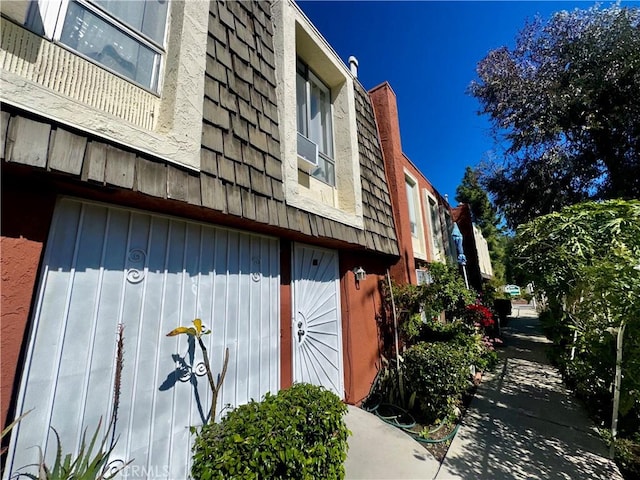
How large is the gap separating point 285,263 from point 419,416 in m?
3.55

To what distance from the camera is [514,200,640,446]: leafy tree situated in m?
2.88

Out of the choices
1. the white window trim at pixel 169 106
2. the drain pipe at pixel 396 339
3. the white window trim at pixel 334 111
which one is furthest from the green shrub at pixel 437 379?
the white window trim at pixel 169 106

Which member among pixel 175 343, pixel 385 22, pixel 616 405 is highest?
pixel 385 22

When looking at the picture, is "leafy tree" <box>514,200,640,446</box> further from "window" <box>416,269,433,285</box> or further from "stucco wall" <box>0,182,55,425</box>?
"stucco wall" <box>0,182,55,425</box>

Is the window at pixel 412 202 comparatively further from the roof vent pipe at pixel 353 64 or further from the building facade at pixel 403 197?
the roof vent pipe at pixel 353 64

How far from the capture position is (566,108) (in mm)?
8875

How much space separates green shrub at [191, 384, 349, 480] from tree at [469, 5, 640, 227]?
11.6 meters

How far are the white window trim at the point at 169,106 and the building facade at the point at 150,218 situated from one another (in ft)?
0.04

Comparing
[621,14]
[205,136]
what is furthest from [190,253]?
[621,14]

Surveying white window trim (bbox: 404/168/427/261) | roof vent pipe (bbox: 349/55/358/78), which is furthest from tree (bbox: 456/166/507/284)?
roof vent pipe (bbox: 349/55/358/78)

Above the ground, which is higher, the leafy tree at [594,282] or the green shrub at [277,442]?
the leafy tree at [594,282]

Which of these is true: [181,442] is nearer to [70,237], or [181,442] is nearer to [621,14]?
[70,237]

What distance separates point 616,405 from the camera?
321 centimetres

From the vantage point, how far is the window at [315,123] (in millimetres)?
4660
